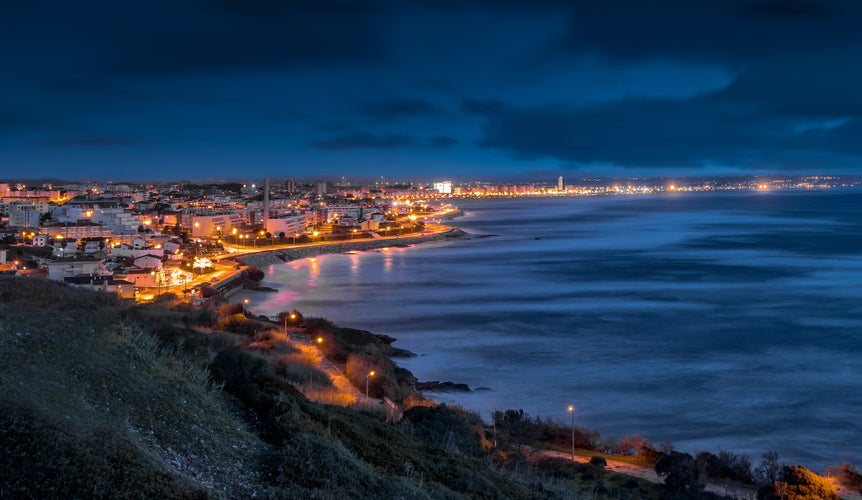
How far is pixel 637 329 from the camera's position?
1762cm

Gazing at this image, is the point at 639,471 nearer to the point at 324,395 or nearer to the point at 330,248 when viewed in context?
the point at 324,395

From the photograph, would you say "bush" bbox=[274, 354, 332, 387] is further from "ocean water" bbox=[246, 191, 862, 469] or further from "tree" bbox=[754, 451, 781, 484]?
"tree" bbox=[754, 451, 781, 484]

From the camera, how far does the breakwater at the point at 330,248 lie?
1291 inches

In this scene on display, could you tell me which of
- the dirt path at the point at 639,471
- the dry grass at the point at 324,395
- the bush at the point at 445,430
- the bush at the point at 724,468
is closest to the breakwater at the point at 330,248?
the dry grass at the point at 324,395

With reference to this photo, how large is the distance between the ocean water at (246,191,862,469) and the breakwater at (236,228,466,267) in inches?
52.7

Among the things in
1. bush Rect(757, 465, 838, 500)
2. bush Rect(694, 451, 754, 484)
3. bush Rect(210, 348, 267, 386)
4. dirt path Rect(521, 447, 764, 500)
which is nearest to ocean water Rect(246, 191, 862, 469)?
bush Rect(694, 451, 754, 484)

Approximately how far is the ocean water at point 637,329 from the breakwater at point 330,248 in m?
1.34

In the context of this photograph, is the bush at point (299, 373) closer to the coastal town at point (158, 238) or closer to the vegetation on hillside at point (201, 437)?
the vegetation on hillside at point (201, 437)

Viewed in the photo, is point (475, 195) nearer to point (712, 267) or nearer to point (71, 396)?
point (712, 267)

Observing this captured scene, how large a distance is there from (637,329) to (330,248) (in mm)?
24746

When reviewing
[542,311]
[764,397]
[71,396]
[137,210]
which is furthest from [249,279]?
[137,210]

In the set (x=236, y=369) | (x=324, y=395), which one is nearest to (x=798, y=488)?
(x=324, y=395)

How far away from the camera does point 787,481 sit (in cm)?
732

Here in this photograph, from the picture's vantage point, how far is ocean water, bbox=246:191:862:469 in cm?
1092
